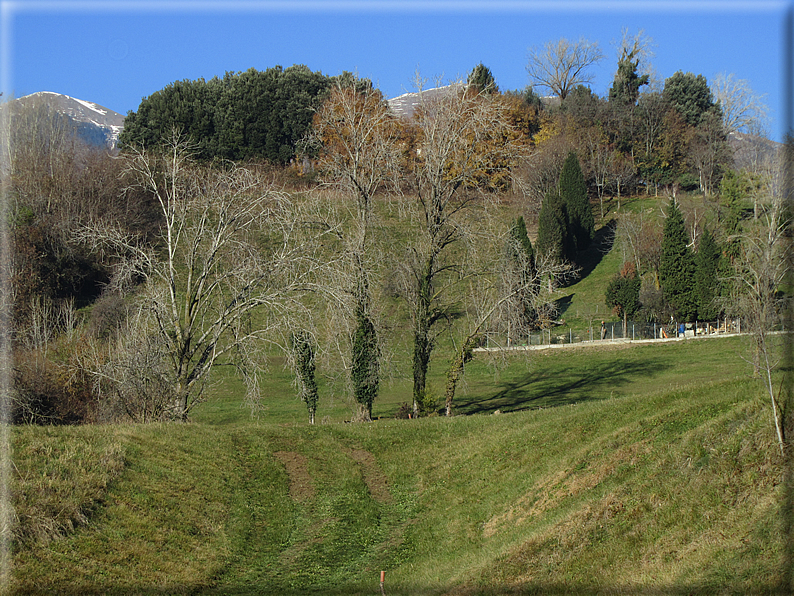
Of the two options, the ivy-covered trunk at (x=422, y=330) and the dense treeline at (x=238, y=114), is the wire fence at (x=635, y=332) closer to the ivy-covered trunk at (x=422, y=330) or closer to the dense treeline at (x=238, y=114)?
the ivy-covered trunk at (x=422, y=330)

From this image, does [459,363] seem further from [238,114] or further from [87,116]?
[87,116]

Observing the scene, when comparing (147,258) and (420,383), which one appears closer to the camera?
(147,258)

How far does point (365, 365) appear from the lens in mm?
25000

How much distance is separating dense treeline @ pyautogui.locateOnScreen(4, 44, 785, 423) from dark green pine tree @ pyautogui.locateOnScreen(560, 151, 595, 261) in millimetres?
190

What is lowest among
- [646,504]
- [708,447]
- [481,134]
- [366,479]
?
[366,479]

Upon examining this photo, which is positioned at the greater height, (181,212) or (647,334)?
(181,212)

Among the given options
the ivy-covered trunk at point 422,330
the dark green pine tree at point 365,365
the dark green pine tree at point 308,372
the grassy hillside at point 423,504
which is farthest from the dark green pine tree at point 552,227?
the grassy hillside at point 423,504

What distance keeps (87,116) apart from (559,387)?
394 ft

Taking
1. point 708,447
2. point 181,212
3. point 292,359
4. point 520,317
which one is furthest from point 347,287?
point 708,447

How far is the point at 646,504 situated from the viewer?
10148mm

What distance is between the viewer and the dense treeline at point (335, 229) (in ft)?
66.4

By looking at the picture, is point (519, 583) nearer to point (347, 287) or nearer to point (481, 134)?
point (347, 287)

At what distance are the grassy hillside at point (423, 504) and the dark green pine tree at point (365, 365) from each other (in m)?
4.42

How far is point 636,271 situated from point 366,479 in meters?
45.2
